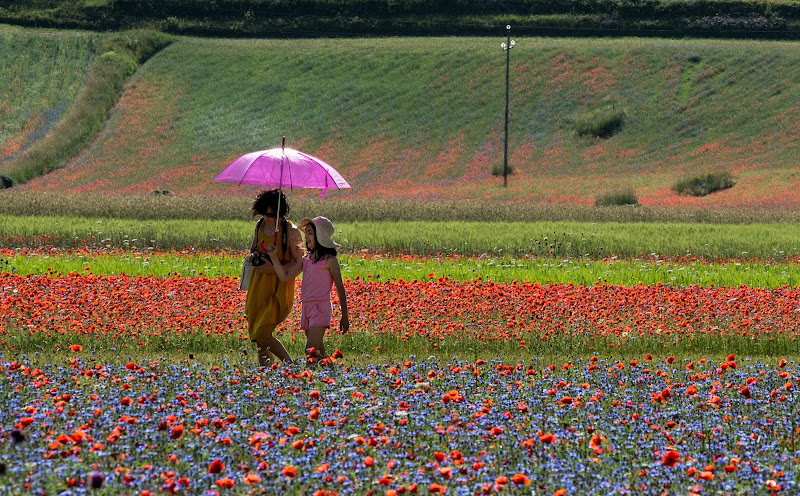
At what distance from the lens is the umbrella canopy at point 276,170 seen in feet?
31.4

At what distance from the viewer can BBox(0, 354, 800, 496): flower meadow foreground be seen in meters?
5.61

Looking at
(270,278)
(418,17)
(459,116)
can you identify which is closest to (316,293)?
(270,278)

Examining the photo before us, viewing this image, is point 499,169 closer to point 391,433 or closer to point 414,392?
point 414,392

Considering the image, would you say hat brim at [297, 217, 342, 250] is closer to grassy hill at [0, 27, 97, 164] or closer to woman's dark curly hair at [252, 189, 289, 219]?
woman's dark curly hair at [252, 189, 289, 219]

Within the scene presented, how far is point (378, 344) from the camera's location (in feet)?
38.8

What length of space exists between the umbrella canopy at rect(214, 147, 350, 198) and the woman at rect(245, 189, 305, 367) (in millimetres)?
194

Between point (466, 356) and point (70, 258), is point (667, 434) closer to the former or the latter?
point (466, 356)

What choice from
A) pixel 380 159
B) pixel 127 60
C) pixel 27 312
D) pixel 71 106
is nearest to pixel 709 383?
pixel 27 312

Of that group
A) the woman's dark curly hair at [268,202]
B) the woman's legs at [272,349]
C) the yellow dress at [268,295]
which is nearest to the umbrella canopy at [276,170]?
the woman's dark curly hair at [268,202]

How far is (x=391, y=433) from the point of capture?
6559mm

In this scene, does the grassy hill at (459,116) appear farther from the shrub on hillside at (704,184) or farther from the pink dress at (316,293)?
the pink dress at (316,293)

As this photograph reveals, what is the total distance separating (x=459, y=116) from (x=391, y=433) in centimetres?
5855

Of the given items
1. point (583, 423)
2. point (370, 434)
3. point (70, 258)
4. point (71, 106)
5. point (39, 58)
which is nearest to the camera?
point (370, 434)

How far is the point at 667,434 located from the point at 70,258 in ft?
53.8
